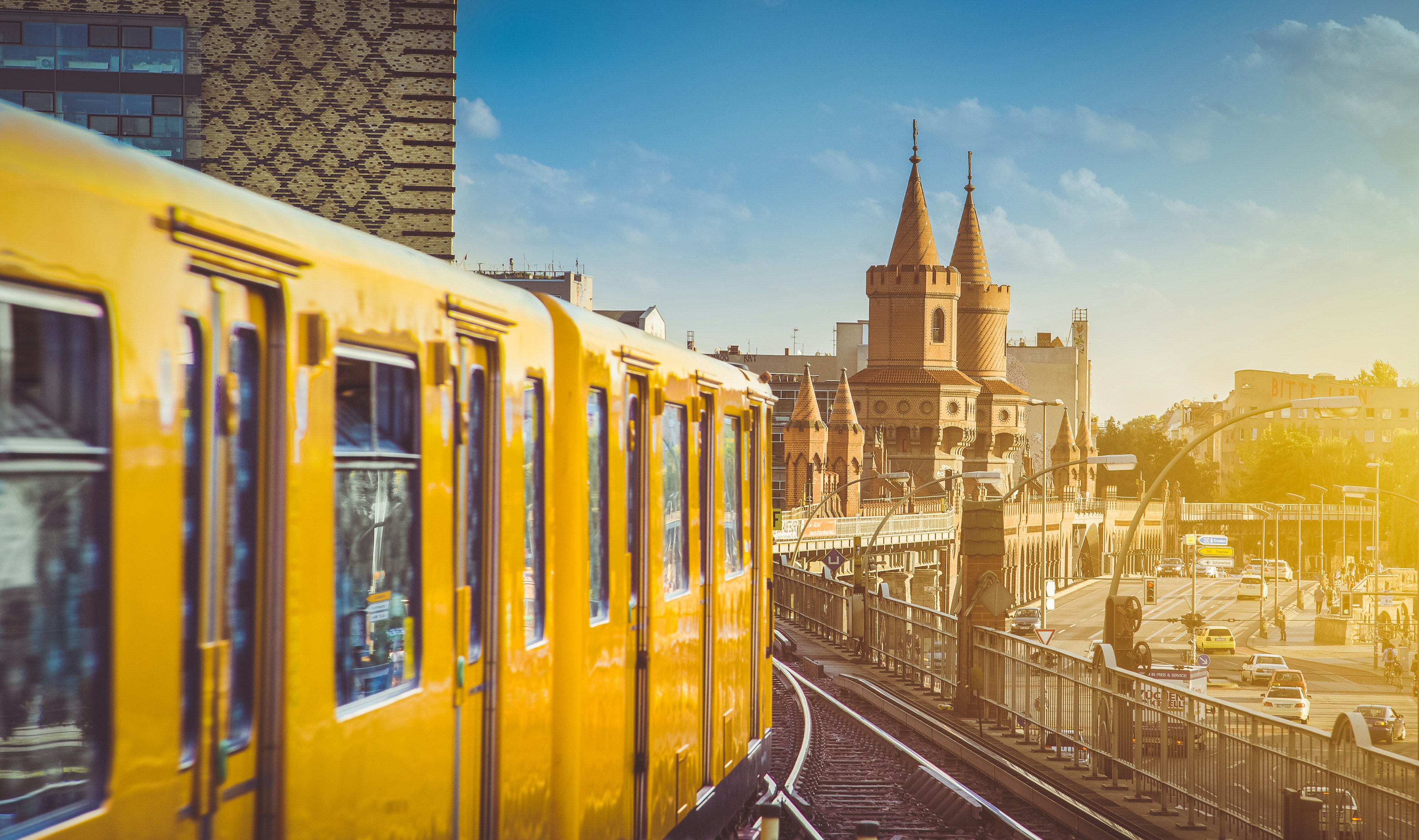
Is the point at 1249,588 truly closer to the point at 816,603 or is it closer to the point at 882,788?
the point at 816,603

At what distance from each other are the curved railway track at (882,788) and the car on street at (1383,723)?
20.0m

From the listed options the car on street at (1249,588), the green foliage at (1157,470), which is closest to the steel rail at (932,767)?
the car on street at (1249,588)

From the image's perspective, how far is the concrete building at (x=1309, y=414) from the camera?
143375 millimetres

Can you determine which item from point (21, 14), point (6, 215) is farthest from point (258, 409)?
point (21, 14)

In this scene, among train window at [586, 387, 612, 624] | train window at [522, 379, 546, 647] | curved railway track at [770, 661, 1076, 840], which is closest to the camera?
train window at [522, 379, 546, 647]

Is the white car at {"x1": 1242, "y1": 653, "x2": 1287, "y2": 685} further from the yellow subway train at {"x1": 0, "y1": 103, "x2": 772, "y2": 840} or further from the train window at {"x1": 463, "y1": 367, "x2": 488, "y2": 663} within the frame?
the train window at {"x1": 463, "y1": 367, "x2": 488, "y2": 663}

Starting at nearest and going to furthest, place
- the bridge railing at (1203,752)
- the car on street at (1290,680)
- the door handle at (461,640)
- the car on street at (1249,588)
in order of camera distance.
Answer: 1. the door handle at (461,640)
2. the bridge railing at (1203,752)
3. the car on street at (1290,680)
4. the car on street at (1249,588)

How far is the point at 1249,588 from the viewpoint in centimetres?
10012

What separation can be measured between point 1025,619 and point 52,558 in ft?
235

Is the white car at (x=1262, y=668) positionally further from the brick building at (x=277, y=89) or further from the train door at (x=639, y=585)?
the train door at (x=639, y=585)

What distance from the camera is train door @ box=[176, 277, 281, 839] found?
3.29 metres

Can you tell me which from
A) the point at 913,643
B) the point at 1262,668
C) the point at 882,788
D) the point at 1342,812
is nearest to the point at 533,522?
the point at 1342,812

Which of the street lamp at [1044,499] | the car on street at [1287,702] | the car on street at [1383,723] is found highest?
the street lamp at [1044,499]

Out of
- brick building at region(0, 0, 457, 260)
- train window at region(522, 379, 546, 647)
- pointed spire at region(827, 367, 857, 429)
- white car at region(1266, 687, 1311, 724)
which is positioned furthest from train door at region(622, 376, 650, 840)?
pointed spire at region(827, 367, 857, 429)
